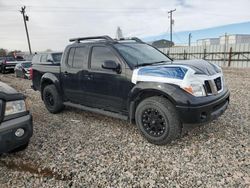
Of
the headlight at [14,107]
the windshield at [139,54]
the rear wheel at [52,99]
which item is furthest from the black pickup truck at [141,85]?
the headlight at [14,107]

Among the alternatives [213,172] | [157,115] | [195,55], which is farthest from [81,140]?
[195,55]

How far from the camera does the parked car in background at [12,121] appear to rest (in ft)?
9.70

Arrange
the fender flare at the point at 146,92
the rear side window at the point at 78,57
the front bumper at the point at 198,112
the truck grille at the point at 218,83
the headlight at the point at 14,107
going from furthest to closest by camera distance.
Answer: the rear side window at the point at 78,57 → the truck grille at the point at 218,83 → the fender flare at the point at 146,92 → the front bumper at the point at 198,112 → the headlight at the point at 14,107

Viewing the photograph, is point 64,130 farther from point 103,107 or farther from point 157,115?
point 157,115

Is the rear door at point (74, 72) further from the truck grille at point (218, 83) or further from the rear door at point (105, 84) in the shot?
the truck grille at point (218, 83)

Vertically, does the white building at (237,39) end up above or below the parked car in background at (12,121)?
above

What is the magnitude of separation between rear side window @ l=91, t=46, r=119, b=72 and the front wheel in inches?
44.3

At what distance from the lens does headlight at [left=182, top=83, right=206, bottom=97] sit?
3379 mm

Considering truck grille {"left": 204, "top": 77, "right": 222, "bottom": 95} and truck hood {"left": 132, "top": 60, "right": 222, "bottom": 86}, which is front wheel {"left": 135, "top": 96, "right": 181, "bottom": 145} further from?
truck grille {"left": 204, "top": 77, "right": 222, "bottom": 95}

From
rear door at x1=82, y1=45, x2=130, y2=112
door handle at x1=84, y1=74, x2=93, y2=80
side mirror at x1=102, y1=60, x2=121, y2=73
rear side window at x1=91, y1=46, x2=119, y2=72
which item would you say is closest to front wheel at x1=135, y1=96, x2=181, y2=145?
rear door at x1=82, y1=45, x2=130, y2=112

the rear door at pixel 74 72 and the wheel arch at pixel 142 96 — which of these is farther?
the rear door at pixel 74 72

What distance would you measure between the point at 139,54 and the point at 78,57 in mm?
1475

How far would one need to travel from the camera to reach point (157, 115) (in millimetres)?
3752

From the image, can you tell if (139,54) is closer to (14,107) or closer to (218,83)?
(218,83)
